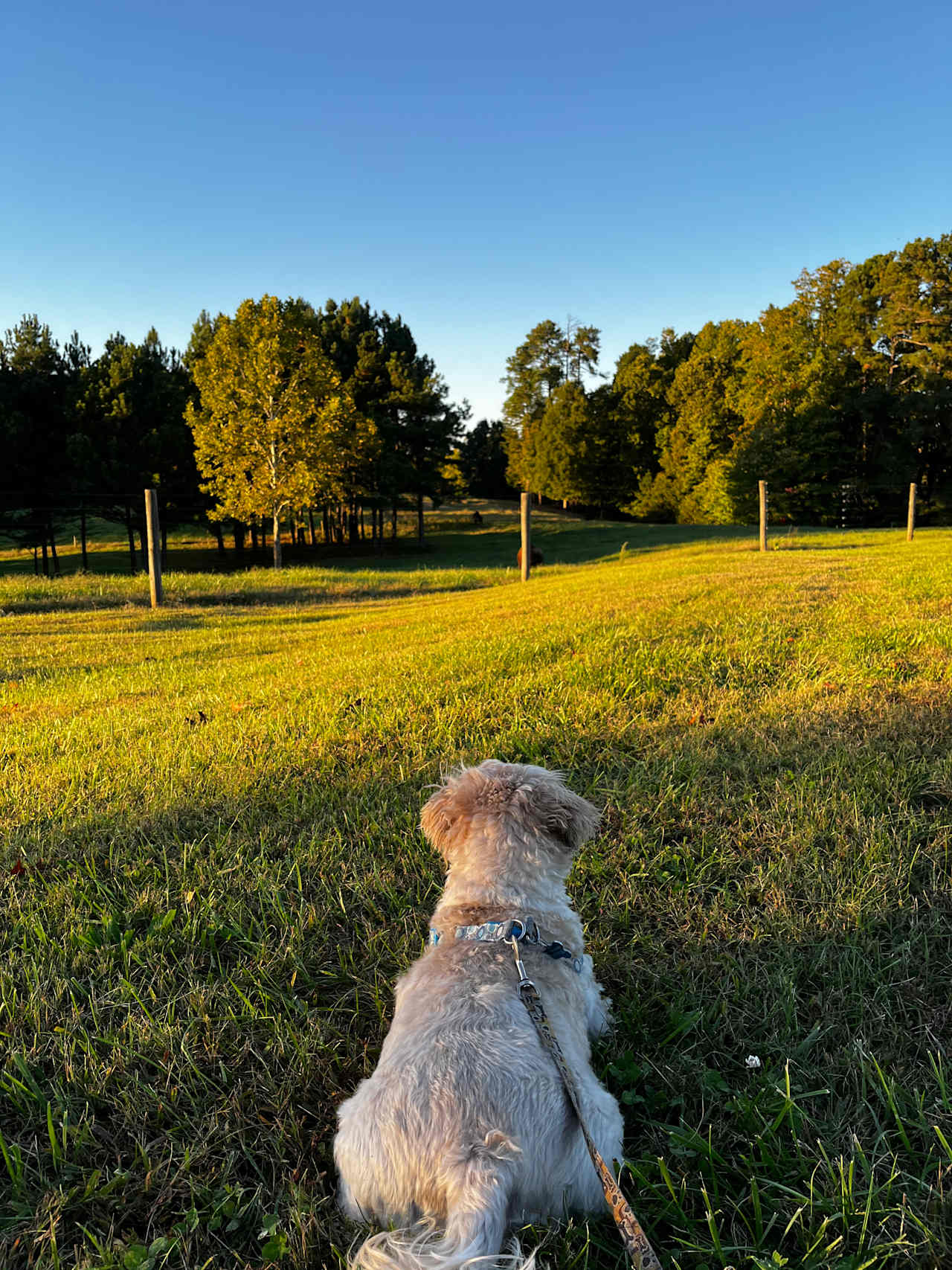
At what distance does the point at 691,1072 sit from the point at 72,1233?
1.68 meters

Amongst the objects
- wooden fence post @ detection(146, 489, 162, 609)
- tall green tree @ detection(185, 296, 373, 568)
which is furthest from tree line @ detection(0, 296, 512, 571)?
wooden fence post @ detection(146, 489, 162, 609)

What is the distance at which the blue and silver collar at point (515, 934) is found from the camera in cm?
191

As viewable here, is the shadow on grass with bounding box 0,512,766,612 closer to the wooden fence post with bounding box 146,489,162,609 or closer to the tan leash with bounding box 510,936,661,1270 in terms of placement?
the wooden fence post with bounding box 146,489,162,609

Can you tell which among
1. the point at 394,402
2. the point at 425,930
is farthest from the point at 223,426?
the point at 425,930

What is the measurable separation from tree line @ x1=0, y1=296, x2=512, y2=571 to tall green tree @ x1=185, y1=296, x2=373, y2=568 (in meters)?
0.07

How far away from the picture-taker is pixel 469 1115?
140cm

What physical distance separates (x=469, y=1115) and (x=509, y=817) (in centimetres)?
91

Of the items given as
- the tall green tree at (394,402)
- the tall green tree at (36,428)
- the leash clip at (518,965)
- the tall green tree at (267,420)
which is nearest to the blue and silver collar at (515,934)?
the leash clip at (518,965)

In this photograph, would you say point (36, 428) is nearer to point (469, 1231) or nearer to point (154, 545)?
point (154, 545)

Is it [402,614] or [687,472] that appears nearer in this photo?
[402,614]

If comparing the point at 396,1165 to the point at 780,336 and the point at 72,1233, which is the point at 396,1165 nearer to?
the point at 72,1233

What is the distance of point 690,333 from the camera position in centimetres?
6900

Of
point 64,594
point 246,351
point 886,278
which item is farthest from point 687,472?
point 64,594

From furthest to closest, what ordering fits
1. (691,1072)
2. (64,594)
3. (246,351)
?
(246,351)
(64,594)
(691,1072)
